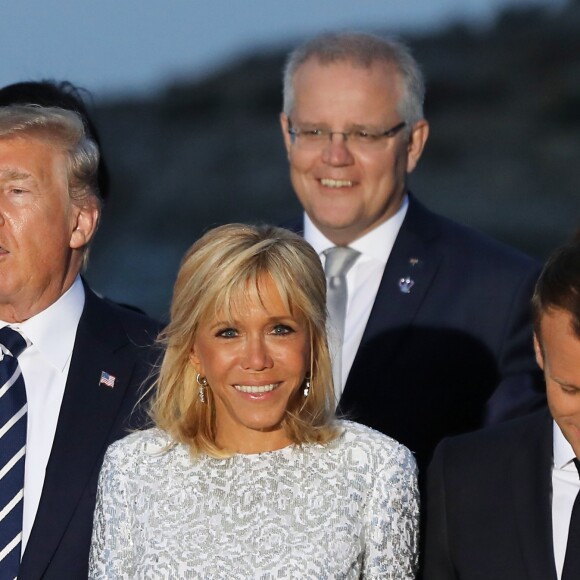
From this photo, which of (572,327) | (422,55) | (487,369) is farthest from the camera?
(422,55)

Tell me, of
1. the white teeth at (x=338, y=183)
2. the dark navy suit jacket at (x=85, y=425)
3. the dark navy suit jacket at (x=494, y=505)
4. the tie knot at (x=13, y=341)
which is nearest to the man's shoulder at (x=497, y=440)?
the dark navy suit jacket at (x=494, y=505)

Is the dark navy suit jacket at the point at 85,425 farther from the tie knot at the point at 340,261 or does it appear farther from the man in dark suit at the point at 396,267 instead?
the tie knot at the point at 340,261

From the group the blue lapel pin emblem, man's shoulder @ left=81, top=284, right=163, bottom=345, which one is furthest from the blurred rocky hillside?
man's shoulder @ left=81, top=284, right=163, bottom=345

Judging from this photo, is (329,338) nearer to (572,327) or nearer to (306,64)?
(572,327)

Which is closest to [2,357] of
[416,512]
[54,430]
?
[54,430]

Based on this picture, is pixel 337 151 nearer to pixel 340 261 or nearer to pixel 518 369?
pixel 340 261

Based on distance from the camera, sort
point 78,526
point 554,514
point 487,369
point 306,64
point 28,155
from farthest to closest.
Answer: point 306,64 < point 487,369 < point 28,155 < point 78,526 < point 554,514

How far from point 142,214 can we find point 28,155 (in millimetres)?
3791

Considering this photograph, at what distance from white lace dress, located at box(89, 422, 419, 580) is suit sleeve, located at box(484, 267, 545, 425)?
764 millimetres

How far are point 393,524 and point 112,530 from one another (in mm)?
614

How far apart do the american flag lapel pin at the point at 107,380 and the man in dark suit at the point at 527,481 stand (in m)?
0.80

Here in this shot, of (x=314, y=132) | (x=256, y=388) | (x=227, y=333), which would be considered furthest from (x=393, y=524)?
(x=314, y=132)

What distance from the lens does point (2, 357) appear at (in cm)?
346

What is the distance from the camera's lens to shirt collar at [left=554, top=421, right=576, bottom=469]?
9.87 feet
